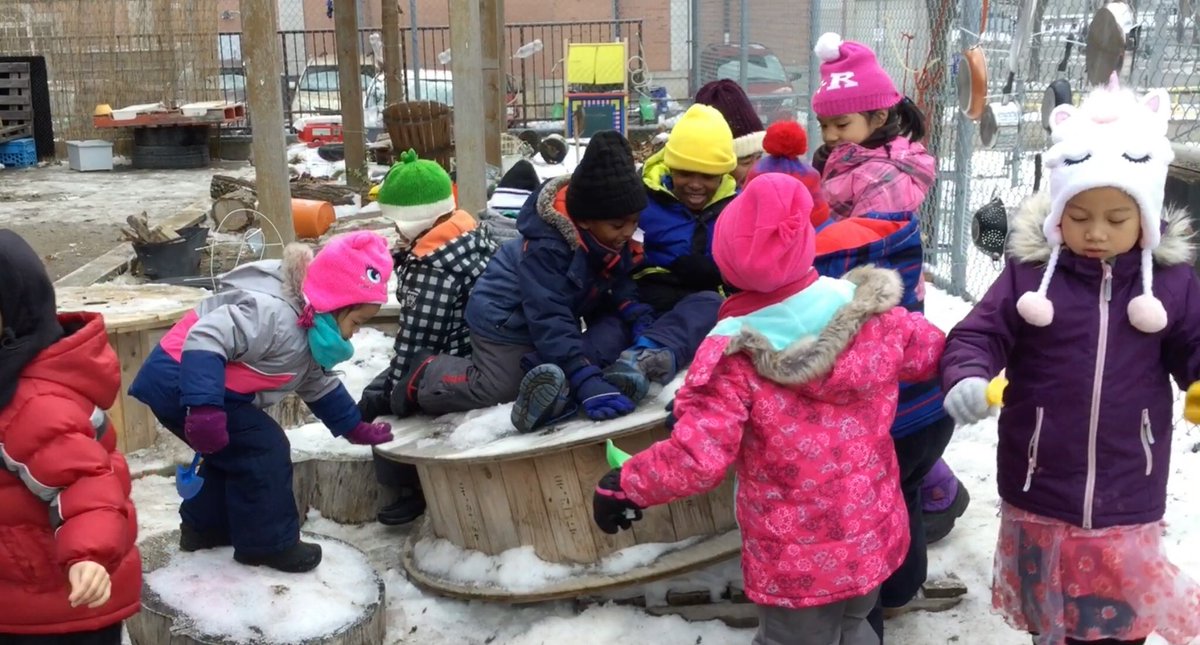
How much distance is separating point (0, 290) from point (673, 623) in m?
2.02

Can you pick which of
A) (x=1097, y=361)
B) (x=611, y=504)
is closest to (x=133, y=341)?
(x=611, y=504)

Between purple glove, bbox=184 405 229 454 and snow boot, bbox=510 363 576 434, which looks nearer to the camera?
purple glove, bbox=184 405 229 454

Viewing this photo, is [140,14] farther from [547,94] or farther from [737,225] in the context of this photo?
[737,225]

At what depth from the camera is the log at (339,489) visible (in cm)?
431

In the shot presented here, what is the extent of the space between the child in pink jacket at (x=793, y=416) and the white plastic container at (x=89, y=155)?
15243 millimetres

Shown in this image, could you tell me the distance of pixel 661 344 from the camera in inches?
145

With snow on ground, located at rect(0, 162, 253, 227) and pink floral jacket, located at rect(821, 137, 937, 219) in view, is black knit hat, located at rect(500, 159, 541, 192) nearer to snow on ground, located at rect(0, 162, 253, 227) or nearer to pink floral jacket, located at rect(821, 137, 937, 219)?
pink floral jacket, located at rect(821, 137, 937, 219)

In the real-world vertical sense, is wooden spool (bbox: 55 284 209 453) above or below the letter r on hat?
below

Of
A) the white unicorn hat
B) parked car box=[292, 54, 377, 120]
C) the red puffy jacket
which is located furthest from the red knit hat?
parked car box=[292, 54, 377, 120]

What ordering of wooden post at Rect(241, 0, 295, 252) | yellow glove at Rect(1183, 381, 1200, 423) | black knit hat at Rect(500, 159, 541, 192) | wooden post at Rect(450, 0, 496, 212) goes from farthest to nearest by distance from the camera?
wooden post at Rect(450, 0, 496, 212) < wooden post at Rect(241, 0, 295, 252) < black knit hat at Rect(500, 159, 541, 192) < yellow glove at Rect(1183, 381, 1200, 423)

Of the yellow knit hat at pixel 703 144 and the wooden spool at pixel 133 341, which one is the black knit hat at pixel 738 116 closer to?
the yellow knit hat at pixel 703 144

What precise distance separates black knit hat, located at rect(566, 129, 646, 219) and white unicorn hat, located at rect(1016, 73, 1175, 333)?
→ 1.36 metres

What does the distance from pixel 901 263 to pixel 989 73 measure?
3810 millimetres

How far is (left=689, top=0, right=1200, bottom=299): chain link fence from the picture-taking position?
4.46m
